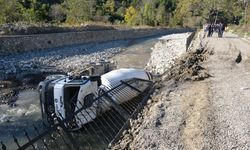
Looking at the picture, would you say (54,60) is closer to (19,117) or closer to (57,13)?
(19,117)

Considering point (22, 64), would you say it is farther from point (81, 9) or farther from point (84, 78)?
point (81, 9)

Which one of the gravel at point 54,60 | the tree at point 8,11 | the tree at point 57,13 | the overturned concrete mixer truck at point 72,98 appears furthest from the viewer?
the tree at point 57,13

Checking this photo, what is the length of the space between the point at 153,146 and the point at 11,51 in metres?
31.3

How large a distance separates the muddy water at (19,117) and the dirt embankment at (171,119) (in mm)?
5749

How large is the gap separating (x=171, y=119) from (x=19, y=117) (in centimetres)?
949

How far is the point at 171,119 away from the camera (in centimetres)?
1346

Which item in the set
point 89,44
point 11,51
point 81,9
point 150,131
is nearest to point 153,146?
point 150,131

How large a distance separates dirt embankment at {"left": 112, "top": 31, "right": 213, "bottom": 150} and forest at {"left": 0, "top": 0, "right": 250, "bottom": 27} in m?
42.8

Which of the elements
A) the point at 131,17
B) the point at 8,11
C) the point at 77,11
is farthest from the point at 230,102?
the point at 131,17

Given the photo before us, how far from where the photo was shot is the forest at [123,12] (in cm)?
6788

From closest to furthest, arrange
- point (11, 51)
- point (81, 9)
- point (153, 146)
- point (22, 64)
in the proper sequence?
point (153, 146) → point (22, 64) → point (11, 51) → point (81, 9)

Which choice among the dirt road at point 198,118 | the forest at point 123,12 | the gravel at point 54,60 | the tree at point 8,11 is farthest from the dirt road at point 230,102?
the forest at point 123,12

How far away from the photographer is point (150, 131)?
41.1 feet

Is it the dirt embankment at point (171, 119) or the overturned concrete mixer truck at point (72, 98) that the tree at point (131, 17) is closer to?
the dirt embankment at point (171, 119)
